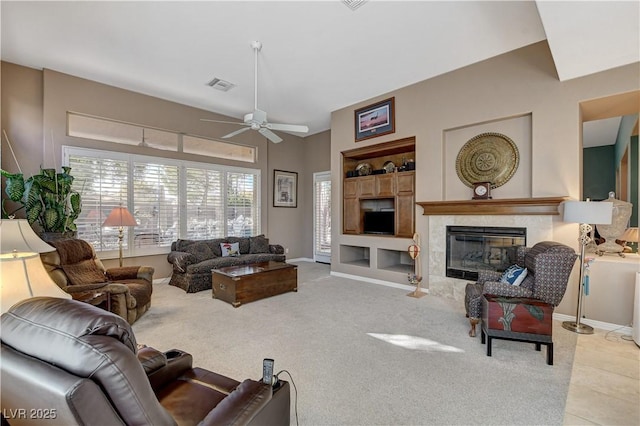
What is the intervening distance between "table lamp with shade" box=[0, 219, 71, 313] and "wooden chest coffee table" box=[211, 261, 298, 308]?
2.64 metres

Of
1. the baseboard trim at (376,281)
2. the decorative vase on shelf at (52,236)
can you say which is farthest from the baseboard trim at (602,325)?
the decorative vase on shelf at (52,236)

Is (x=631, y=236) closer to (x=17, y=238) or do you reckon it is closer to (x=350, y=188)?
(x=350, y=188)

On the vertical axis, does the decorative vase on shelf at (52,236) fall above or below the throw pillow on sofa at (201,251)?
above

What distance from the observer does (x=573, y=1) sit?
7.32 feet

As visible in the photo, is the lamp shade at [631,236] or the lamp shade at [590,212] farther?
the lamp shade at [631,236]

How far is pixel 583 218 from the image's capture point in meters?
3.12

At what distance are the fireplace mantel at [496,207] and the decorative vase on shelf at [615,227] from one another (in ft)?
2.04

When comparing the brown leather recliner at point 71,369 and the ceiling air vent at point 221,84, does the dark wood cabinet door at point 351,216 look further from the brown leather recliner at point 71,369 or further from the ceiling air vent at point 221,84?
the brown leather recliner at point 71,369

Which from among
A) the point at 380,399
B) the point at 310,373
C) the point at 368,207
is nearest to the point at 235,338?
the point at 310,373

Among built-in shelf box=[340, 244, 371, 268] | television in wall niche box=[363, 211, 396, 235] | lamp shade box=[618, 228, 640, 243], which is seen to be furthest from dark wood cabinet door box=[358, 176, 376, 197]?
lamp shade box=[618, 228, 640, 243]

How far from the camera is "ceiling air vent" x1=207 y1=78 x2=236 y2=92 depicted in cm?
485

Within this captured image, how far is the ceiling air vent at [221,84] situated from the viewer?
485cm

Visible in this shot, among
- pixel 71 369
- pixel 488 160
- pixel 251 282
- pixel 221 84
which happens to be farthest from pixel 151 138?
pixel 488 160

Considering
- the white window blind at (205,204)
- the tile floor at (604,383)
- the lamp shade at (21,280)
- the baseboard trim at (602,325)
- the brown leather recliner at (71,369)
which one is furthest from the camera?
the white window blind at (205,204)
